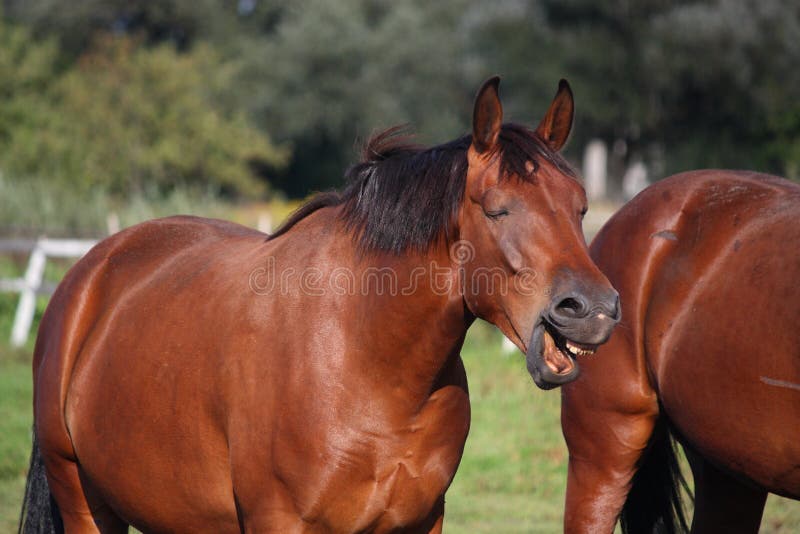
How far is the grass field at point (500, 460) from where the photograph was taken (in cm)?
570

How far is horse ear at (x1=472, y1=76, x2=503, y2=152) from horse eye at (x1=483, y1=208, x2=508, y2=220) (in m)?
0.20

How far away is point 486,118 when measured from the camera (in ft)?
8.90

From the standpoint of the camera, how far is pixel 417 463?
112 inches

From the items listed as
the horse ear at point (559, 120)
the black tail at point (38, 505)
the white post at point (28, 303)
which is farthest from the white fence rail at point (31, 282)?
Answer: the horse ear at point (559, 120)

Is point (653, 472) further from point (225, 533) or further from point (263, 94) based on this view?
point (263, 94)

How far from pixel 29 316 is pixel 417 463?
9.84 meters

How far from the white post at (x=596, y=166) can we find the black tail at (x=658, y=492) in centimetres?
2700

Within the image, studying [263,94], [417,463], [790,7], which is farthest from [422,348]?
[263,94]

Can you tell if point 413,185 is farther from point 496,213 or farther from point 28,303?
point 28,303

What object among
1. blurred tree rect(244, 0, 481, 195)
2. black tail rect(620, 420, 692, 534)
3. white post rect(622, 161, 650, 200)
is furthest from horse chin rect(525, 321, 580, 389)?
blurred tree rect(244, 0, 481, 195)

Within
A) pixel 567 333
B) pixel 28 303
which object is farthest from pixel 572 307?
pixel 28 303

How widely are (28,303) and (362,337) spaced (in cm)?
970

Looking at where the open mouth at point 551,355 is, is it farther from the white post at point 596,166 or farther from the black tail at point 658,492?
the white post at point 596,166

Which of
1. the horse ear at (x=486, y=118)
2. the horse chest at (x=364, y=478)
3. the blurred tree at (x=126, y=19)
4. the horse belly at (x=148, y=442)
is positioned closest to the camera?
the horse ear at (x=486, y=118)
